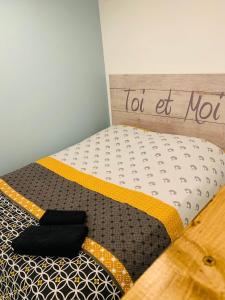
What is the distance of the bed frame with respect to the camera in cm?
75

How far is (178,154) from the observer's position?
6.04ft

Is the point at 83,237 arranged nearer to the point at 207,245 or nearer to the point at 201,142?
the point at 207,245

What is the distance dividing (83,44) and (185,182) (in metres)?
1.80

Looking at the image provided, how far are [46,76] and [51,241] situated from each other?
1.68 m

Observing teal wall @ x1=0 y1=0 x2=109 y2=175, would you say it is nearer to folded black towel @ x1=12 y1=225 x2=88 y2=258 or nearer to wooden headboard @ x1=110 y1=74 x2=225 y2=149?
wooden headboard @ x1=110 y1=74 x2=225 y2=149

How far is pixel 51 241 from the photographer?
1183mm

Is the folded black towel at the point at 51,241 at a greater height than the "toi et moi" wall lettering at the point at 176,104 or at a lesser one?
lesser

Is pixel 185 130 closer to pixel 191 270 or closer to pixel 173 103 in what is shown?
pixel 173 103

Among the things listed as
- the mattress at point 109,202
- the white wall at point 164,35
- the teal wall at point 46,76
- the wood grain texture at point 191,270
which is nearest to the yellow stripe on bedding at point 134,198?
the mattress at point 109,202

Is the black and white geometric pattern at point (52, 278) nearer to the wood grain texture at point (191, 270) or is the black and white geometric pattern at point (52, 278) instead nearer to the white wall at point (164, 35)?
the wood grain texture at point (191, 270)

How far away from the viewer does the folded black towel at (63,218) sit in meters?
1.36

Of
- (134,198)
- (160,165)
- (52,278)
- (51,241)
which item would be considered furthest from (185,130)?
(52,278)

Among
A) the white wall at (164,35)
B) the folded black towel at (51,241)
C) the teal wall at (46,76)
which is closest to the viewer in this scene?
the folded black towel at (51,241)

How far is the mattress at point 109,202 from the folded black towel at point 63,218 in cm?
6
